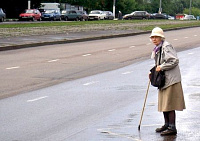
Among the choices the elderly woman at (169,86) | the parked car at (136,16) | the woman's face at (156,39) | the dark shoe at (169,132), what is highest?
the woman's face at (156,39)

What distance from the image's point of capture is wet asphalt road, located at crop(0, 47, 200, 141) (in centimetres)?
984

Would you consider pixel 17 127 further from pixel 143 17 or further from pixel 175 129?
pixel 143 17

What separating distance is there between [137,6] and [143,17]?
181ft

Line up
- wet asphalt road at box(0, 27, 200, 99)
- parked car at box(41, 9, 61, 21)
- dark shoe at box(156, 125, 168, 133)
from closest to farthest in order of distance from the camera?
dark shoe at box(156, 125, 168, 133), wet asphalt road at box(0, 27, 200, 99), parked car at box(41, 9, 61, 21)

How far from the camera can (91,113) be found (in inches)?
472

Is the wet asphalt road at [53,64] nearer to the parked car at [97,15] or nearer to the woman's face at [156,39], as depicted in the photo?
the woman's face at [156,39]

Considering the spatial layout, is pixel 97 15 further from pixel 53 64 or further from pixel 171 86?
pixel 171 86

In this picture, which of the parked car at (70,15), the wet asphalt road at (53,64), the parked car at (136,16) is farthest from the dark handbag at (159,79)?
the parked car at (136,16)

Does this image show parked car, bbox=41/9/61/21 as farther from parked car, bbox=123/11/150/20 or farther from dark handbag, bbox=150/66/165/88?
dark handbag, bbox=150/66/165/88

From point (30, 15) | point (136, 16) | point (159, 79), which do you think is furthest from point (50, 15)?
point (159, 79)

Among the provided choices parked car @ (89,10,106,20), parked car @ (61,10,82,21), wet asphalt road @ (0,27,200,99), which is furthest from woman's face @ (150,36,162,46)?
parked car @ (89,10,106,20)

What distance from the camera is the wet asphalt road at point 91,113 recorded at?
984 centimetres

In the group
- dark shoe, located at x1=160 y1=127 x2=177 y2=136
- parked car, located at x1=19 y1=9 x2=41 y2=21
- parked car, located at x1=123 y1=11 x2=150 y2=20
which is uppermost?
dark shoe, located at x1=160 y1=127 x2=177 y2=136

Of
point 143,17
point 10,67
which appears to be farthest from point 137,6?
point 10,67
